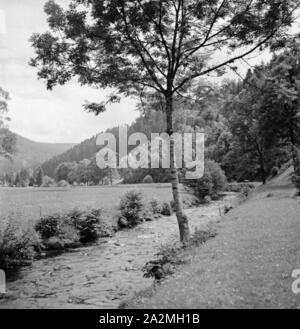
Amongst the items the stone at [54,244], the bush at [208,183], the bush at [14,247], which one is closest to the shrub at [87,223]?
the stone at [54,244]

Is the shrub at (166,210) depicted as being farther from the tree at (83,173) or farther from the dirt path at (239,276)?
the tree at (83,173)

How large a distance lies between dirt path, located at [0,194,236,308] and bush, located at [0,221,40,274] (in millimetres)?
547

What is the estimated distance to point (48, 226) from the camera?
18.7 meters

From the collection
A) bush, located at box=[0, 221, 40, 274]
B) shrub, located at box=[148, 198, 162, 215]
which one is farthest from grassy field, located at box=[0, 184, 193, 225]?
shrub, located at box=[148, 198, 162, 215]

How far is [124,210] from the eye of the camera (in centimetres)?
2723

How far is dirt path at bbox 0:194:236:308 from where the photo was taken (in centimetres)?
1030

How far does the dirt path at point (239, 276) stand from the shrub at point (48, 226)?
9.78 meters

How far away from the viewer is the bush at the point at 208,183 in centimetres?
4719

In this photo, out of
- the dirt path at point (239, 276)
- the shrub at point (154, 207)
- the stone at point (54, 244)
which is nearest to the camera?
the dirt path at point (239, 276)

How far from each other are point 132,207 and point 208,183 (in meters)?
21.5

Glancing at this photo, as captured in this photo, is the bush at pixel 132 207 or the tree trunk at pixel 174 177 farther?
the bush at pixel 132 207

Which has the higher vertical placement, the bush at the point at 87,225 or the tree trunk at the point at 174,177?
the tree trunk at the point at 174,177

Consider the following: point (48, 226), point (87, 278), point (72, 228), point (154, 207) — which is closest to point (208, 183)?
point (154, 207)

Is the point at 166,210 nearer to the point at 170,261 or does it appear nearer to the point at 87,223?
the point at 87,223
